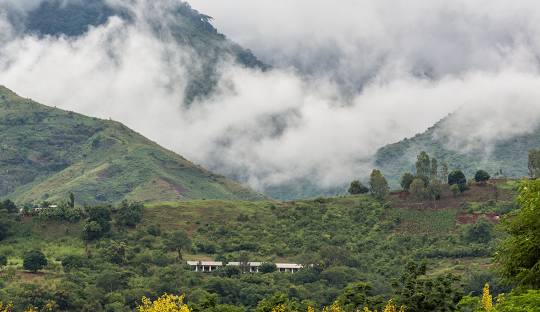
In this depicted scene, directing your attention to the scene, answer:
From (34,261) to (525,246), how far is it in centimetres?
13455

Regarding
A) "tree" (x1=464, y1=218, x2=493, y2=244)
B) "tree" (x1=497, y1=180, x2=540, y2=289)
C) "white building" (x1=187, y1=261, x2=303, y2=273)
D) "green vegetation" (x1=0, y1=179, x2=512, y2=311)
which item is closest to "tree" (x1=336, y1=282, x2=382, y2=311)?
"tree" (x1=497, y1=180, x2=540, y2=289)

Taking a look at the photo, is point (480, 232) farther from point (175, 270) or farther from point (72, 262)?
point (72, 262)

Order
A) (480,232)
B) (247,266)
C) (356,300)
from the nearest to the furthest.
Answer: (356,300) < (247,266) < (480,232)

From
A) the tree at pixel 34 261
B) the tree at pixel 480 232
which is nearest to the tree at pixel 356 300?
the tree at pixel 34 261

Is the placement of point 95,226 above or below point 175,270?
above

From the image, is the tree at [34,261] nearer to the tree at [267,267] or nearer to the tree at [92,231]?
the tree at [92,231]

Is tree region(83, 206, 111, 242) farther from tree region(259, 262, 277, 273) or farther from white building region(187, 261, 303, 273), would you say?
tree region(259, 262, 277, 273)

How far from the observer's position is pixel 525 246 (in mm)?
55156

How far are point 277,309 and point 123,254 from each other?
353ft

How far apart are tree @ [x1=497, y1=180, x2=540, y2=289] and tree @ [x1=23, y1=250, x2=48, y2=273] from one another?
130988 mm

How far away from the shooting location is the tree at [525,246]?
2151 inches

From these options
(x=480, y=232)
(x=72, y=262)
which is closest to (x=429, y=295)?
(x=72, y=262)

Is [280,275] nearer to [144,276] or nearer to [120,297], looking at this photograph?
[144,276]

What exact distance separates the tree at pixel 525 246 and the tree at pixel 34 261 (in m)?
131
